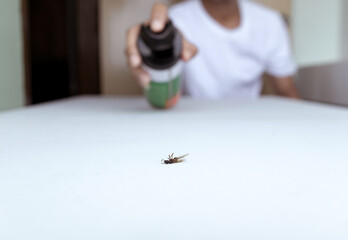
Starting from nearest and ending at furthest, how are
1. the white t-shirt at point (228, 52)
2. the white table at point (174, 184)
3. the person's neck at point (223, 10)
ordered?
the white table at point (174, 184)
the white t-shirt at point (228, 52)
the person's neck at point (223, 10)

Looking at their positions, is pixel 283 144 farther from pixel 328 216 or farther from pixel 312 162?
pixel 328 216

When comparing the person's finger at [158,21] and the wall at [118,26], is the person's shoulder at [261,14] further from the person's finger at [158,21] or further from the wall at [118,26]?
the person's finger at [158,21]

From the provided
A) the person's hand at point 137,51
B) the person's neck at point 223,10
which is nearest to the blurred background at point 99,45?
the person's neck at point 223,10

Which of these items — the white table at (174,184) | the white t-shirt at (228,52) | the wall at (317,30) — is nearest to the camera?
the white table at (174,184)

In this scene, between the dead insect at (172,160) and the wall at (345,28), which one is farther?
the wall at (345,28)

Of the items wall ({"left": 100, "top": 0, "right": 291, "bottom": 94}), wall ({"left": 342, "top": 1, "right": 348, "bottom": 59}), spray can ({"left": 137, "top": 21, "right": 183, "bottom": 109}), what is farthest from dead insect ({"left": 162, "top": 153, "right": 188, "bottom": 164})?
wall ({"left": 100, "top": 0, "right": 291, "bottom": 94})

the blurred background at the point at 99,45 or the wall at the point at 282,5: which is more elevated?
the wall at the point at 282,5

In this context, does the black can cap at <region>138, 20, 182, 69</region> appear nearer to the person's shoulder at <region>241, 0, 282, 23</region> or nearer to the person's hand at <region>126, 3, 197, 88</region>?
the person's hand at <region>126, 3, 197, 88</region>

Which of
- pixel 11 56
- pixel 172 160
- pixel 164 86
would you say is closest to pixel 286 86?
pixel 164 86

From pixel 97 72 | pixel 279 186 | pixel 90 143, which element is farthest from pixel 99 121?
pixel 97 72
